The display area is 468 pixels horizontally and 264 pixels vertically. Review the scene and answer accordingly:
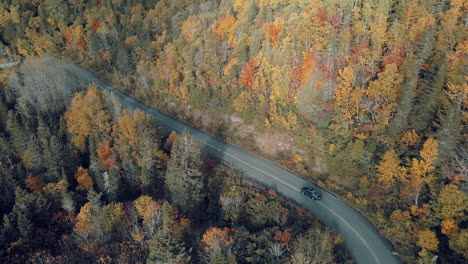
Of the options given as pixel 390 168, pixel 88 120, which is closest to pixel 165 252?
pixel 390 168

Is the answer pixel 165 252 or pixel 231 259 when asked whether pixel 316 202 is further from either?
pixel 165 252

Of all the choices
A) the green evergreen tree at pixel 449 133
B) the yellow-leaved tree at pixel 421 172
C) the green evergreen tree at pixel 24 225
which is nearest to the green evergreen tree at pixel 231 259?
the yellow-leaved tree at pixel 421 172

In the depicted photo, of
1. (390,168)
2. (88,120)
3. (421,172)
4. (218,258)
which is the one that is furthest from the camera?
(88,120)

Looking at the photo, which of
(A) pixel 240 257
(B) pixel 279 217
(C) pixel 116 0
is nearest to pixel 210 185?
(B) pixel 279 217

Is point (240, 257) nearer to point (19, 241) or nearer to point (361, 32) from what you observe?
point (19, 241)

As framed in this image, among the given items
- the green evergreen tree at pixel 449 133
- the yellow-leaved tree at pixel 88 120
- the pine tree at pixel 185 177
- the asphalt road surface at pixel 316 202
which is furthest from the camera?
the yellow-leaved tree at pixel 88 120

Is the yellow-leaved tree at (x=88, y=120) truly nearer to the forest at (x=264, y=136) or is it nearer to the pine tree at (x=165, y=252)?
the forest at (x=264, y=136)
